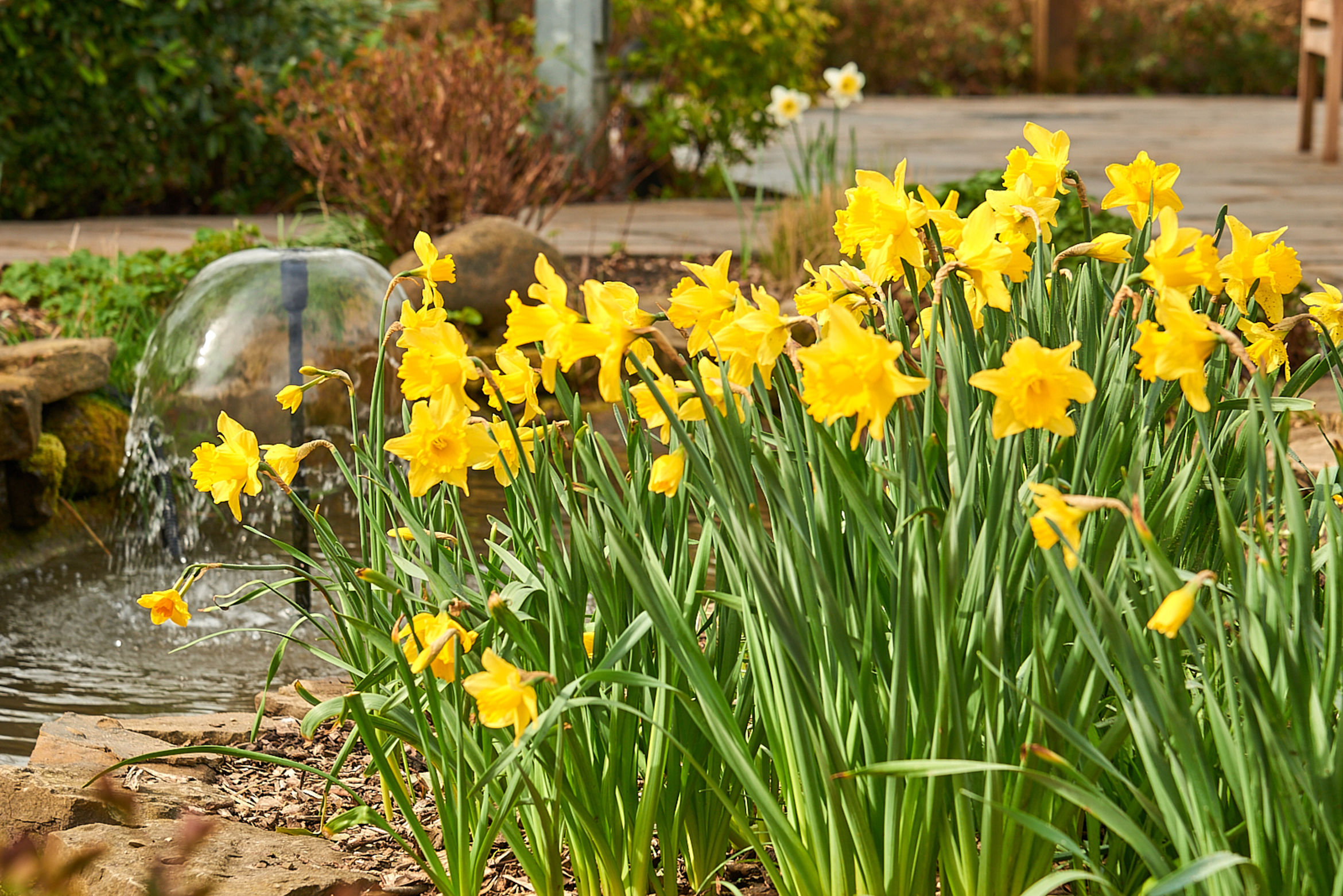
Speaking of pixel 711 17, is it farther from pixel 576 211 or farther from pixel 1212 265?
pixel 1212 265

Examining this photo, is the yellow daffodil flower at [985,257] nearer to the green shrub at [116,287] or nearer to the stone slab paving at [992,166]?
the green shrub at [116,287]

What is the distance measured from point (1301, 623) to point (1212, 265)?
1.24ft

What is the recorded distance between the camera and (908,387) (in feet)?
3.52

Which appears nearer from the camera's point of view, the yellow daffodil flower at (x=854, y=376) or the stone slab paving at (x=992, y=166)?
the yellow daffodil flower at (x=854, y=376)

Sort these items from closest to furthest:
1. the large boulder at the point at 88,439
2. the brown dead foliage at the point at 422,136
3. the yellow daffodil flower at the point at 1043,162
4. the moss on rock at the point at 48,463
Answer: the yellow daffodil flower at the point at 1043,162
the moss on rock at the point at 48,463
the large boulder at the point at 88,439
the brown dead foliage at the point at 422,136

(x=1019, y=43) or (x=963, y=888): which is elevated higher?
(x=1019, y=43)

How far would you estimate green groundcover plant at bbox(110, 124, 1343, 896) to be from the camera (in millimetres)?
1133

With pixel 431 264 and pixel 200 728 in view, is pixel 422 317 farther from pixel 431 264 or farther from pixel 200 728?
pixel 200 728

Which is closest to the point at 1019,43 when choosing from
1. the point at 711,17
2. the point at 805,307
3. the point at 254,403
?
the point at 711,17

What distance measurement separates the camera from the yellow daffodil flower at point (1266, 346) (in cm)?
145

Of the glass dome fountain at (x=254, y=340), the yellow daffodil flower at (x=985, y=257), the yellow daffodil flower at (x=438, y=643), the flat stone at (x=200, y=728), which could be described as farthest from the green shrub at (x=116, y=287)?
the yellow daffodil flower at (x=985, y=257)

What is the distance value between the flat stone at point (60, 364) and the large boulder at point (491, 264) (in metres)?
1.25

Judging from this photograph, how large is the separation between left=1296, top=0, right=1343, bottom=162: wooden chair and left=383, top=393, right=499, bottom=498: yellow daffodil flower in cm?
917

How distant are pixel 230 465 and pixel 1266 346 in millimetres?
1205
